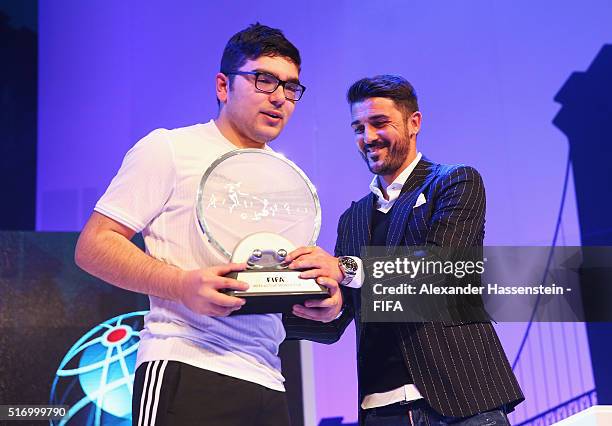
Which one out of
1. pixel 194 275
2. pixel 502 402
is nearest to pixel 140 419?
pixel 194 275

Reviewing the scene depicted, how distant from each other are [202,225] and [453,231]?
31.9 inches

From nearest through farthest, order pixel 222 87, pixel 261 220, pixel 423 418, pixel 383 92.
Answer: pixel 261 220 → pixel 222 87 → pixel 423 418 → pixel 383 92

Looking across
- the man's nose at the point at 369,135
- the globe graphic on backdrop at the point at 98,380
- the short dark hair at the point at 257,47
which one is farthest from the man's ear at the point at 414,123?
the globe graphic on backdrop at the point at 98,380

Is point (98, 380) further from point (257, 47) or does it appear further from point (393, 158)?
point (257, 47)

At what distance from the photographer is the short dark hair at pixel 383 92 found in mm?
2119

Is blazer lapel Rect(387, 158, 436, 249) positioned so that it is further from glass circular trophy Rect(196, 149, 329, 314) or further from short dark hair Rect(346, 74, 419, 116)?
glass circular trophy Rect(196, 149, 329, 314)

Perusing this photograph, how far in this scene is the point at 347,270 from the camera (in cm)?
129

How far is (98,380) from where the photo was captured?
2.23 metres

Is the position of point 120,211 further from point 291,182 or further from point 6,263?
point 6,263

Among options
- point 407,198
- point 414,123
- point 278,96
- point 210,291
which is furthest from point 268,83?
point 414,123

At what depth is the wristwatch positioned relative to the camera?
1.27 metres

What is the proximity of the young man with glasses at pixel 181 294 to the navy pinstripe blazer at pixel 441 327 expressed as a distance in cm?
50

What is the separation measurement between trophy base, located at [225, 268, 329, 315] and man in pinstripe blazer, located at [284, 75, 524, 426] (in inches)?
9.4

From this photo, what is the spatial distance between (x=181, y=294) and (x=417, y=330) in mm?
795
